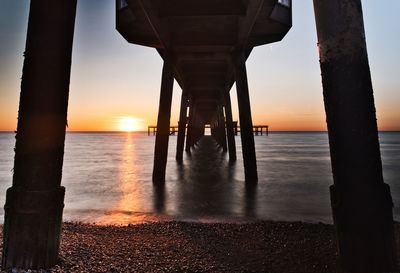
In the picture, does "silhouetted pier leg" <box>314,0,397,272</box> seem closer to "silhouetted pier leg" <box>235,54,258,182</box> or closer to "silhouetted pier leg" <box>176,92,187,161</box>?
"silhouetted pier leg" <box>235,54,258,182</box>

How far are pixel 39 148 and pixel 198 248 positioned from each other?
5.03 ft

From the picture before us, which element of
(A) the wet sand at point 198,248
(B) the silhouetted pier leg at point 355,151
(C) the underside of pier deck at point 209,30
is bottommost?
(A) the wet sand at point 198,248

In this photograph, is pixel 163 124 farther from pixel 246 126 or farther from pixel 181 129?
pixel 181 129

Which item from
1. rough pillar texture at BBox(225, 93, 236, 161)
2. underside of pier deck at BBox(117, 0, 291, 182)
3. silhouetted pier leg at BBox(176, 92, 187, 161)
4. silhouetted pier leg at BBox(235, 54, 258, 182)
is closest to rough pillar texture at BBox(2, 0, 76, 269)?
underside of pier deck at BBox(117, 0, 291, 182)

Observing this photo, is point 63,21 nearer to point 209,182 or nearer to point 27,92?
point 27,92

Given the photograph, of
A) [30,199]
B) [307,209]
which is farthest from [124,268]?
[307,209]

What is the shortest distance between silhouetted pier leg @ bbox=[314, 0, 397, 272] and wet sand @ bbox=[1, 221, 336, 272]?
373mm

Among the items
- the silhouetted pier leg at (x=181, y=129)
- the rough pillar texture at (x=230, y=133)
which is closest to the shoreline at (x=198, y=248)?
the rough pillar texture at (x=230, y=133)

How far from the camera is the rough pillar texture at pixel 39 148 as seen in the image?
5.13 ft

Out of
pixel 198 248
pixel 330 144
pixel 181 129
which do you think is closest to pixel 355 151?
pixel 330 144

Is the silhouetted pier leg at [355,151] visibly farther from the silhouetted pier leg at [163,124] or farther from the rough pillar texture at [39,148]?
the silhouetted pier leg at [163,124]

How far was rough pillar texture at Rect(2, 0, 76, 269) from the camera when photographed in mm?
1564

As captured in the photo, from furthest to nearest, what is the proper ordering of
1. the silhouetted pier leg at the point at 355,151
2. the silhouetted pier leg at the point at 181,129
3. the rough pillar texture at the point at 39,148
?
the silhouetted pier leg at the point at 181,129
the rough pillar texture at the point at 39,148
the silhouetted pier leg at the point at 355,151

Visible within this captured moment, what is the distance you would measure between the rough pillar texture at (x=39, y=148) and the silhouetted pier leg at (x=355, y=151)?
194 centimetres
